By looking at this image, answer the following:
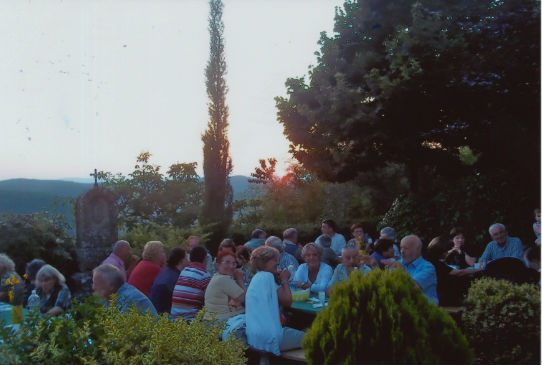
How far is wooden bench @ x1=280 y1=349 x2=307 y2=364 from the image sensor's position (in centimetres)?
463

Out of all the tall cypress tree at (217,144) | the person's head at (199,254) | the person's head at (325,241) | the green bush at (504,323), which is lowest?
the green bush at (504,323)

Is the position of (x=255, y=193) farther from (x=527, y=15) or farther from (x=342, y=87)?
(x=527, y=15)

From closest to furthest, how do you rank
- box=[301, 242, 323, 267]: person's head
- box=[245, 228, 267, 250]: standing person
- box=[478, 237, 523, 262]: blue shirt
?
box=[301, 242, 323, 267]: person's head
box=[478, 237, 523, 262]: blue shirt
box=[245, 228, 267, 250]: standing person

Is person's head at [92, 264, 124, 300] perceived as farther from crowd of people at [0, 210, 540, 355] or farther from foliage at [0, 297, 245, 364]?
foliage at [0, 297, 245, 364]

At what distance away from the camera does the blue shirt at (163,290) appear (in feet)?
19.7

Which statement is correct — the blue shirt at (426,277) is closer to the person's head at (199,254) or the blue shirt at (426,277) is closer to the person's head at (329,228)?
the person's head at (199,254)

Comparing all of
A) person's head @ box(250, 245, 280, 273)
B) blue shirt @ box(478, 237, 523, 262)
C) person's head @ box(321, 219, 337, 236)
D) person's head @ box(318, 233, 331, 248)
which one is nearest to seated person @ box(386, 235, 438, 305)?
person's head @ box(250, 245, 280, 273)

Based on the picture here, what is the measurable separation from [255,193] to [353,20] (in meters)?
12.6

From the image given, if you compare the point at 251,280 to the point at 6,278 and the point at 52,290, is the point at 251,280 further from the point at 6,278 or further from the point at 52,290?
the point at 6,278

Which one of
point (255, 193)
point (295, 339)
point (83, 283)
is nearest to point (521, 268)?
point (295, 339)

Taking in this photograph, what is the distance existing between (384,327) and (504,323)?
2.15 meters

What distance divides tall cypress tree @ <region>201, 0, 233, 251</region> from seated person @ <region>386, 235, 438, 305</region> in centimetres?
1090

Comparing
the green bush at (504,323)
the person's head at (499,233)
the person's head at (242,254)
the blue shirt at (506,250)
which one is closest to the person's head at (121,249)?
the person's head at (242,254)

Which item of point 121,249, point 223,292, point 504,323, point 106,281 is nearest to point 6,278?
point 121,249
